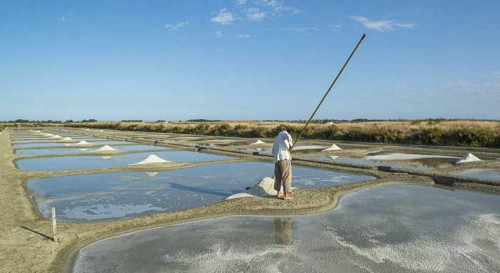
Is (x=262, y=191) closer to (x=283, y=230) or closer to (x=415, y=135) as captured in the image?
(x=283, y=230)

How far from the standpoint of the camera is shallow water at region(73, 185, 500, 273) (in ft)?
11.7

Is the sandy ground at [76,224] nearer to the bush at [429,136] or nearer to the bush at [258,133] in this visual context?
the bush at [429,136]

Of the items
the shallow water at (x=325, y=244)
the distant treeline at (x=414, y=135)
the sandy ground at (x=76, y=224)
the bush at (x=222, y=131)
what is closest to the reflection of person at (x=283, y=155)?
the sandy ground at (x=76, y=224)

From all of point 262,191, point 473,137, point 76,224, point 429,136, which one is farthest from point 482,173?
point 429,136

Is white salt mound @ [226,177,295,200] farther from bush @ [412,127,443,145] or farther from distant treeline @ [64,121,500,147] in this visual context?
bush @ [412,127,443,145]

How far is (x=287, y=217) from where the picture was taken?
5324mm

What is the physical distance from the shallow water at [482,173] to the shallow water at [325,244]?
3143mm

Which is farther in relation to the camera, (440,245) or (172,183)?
(172,183)

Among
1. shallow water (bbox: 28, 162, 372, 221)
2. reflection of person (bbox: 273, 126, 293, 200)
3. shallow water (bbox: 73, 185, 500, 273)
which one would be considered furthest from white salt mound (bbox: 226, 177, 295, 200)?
shallow water (bbox: 73, 185, 500, 273)

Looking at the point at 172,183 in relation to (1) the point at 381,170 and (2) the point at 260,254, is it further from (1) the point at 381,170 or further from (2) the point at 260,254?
(1) the point at 381,170

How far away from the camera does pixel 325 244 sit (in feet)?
13.6

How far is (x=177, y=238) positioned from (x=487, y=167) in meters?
9.40

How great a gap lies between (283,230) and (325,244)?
2.34 feet

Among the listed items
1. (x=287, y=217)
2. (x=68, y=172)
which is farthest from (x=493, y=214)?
(x=68, y=172)
